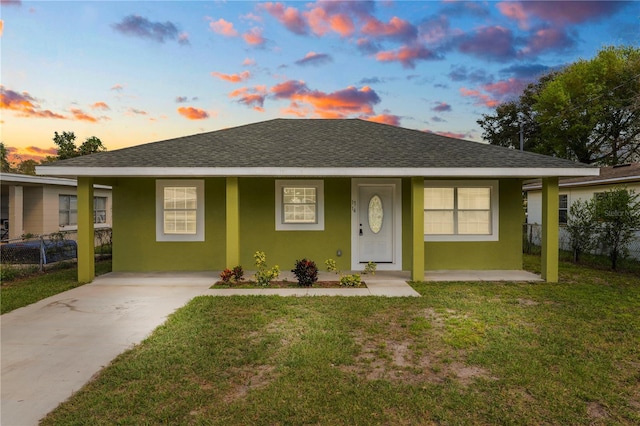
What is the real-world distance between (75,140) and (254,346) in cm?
3832

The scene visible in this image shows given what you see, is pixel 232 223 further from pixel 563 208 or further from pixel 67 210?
pixel 563 208

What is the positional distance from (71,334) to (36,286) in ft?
13.8

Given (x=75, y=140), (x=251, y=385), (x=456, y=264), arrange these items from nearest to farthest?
(x=251, y=385)
(x=456, y=264)
(x=75, y=140)

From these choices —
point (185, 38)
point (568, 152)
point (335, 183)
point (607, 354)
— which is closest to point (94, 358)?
point (607, 354)

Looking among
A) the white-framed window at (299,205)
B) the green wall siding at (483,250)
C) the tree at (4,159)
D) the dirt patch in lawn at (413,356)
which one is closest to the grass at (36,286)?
the white-framed window at (299,205)

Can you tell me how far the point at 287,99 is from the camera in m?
16.5

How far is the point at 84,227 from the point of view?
8.10 metres

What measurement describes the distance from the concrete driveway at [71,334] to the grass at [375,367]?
0.27m

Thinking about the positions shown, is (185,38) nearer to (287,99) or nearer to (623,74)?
(287,99)

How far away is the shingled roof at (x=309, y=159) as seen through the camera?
7.80 m

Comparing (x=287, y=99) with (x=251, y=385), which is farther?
(x=287, y=99)

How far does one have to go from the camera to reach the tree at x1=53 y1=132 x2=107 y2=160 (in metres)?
33.0

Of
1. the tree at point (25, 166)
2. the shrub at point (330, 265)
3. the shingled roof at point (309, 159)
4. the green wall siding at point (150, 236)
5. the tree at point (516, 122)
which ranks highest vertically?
the tree at point (516, 122)

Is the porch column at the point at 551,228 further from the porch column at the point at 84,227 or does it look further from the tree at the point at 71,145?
the tree at the point at 71,145
